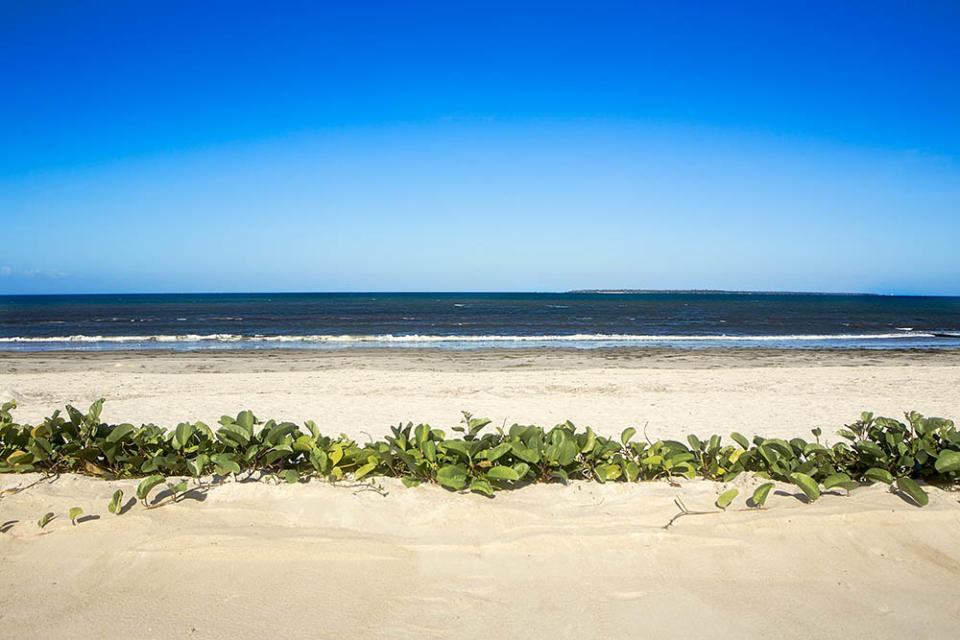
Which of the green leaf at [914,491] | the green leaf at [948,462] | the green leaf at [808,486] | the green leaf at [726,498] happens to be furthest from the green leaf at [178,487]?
the green leaf at [948,462]

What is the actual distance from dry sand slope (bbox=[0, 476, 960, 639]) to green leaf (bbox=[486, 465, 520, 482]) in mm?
138

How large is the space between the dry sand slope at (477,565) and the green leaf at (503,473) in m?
0.14

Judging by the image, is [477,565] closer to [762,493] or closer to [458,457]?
[458,457]

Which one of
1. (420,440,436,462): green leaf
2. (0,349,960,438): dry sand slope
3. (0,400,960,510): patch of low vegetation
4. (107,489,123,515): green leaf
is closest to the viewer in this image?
(107,489,123,515): green leaf

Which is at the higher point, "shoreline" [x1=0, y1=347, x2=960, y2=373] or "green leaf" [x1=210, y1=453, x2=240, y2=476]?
"green leaf" [x1=210, y1=453, x2=240, y2=476]

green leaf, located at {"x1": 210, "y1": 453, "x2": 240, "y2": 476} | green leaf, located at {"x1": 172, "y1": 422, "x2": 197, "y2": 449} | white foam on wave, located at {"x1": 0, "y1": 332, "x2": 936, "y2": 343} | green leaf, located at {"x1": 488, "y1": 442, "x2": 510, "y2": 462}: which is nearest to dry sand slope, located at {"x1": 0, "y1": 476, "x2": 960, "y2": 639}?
green leaf, located at {"x1": 210, "y1": 453, "x2": 240, "y2": 476}

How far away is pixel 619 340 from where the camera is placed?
24406mm

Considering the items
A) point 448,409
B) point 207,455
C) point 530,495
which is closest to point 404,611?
point 530,495

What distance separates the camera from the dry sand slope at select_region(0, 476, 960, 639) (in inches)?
76.9

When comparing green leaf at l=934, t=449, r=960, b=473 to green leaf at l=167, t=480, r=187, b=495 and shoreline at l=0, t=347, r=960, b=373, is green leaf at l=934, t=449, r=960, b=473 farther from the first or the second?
shoreline at l=0, t=347, r=960, b=373

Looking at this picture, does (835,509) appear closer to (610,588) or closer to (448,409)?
(610,588)

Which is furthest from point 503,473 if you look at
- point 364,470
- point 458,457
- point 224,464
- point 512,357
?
point 512,357

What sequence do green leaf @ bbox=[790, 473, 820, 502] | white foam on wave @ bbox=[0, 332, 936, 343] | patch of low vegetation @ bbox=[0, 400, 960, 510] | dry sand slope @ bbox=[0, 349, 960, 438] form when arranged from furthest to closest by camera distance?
white foam on wave @ bbox=[0, 332, 936, 343] → dry sand slope @ bbox=[0, 349, 960, 438] → patch of low vegetation @ bbox=[0, 400, 960, 510] → green leaf @ bbox=[790, 473, 820, 502]

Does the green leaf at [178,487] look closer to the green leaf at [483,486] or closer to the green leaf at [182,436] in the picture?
the green leaf at [182,436]
